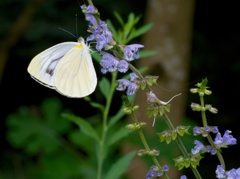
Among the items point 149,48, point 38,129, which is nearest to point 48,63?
point 149,48

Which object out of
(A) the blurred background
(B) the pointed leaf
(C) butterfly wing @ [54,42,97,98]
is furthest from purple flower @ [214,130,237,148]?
(A) the blurred background

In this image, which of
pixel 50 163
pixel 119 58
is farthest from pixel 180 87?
pixel 119 58

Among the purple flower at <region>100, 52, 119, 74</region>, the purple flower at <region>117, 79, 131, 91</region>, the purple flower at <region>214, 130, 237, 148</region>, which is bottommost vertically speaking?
the purple flower at <region>214, 130, 237, 148</region>

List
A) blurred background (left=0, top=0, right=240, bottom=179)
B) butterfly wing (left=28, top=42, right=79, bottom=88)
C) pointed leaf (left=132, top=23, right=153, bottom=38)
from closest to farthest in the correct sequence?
butterfly wing (left=28, top=42, right=79, bottom=88), pointed leaf (left=132, top=23, right=153, bottom=38), blurred background (left=0, top=0, right=240, bottom=179)

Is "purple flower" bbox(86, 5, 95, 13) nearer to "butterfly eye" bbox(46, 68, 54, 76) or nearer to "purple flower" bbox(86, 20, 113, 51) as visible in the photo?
"purple flower" bbox(86, 20, 113, 51)

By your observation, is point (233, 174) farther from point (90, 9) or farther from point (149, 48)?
point (149, 48)

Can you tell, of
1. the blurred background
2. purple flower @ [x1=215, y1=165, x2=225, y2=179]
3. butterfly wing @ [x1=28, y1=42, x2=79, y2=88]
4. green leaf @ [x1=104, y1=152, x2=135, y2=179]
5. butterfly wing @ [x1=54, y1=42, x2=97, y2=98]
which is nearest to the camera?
purple flower @ [x1=215, y1=165, x2=225, y2=179]

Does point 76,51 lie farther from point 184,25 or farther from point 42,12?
point 42,12

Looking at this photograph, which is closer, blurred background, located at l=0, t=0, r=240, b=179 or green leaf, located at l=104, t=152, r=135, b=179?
green leaf, located at l=104, t=152, r=135, b=179
